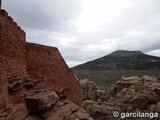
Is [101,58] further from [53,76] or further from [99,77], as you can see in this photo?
[53,76]

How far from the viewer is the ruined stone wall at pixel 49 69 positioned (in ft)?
34.3

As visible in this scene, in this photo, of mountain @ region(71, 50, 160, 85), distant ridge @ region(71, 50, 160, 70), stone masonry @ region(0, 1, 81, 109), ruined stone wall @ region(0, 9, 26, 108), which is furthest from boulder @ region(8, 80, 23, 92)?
distant ridge @ region(71, 50, 160, 70)

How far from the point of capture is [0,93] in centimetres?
573

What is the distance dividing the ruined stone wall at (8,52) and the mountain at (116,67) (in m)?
50.6

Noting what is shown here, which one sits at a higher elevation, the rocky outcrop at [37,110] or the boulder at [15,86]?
the boulder at [15,86]

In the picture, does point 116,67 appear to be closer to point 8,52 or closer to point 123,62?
point 123,62

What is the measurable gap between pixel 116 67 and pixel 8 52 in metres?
73.4

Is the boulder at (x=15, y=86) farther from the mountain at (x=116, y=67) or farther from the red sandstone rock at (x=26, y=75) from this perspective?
the mountain at (x=116, y=67)

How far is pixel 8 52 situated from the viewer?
7133mm

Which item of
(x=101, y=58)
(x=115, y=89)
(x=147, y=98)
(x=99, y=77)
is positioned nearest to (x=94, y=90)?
(x=115, y=89)

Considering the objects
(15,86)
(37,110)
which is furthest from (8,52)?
(37,110)

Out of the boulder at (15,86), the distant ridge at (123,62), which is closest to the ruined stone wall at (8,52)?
the boulder at (15,86)

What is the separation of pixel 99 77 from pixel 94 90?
21316 millimetres

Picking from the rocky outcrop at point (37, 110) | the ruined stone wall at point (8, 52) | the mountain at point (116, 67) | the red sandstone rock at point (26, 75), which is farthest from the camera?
the mountain at point (116, 67)
